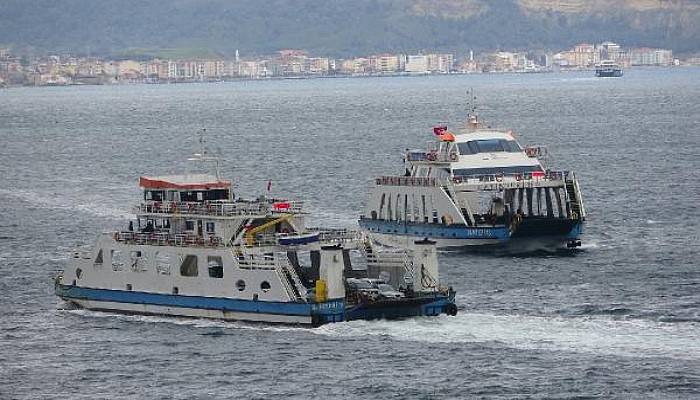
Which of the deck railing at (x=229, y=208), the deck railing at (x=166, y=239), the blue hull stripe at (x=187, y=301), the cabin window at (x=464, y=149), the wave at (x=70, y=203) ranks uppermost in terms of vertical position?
the cabin window at (x=464, y=149)

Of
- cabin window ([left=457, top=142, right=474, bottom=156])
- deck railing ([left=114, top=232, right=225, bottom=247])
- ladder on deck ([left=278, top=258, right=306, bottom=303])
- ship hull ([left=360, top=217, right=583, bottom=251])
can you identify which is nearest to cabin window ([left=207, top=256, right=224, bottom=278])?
deck railing ([left=114, top=232, right=225, bottom=247])

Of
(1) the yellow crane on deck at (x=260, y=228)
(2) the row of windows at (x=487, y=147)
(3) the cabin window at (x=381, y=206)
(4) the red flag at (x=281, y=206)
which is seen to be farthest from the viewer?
(3) the cabin window at (x=381, y=206)

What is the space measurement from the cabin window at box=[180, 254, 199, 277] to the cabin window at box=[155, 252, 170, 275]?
0.65 meters

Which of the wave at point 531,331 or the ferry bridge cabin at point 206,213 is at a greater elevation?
Result: the ferry bridge cabin at point 206,213

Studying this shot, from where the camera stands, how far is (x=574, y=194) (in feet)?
317

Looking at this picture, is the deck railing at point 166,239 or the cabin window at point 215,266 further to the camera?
the deck railing at point 166,239

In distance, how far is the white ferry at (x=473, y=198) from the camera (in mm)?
94562

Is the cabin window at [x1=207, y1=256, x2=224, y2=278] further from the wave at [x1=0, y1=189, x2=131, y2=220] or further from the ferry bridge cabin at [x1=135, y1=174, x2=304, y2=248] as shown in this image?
the wave at [x1=0, y1=189, x2=131, y2=220]

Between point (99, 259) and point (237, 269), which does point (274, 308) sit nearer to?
point (237, 269)

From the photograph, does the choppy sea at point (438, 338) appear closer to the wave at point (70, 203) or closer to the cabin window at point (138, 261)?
the wave at point (70, 203)

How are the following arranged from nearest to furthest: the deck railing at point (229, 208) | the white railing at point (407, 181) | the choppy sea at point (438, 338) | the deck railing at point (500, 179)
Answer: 1. the choppy sea at point (438, 338)
2. the deck railing at point (229, 208)
3. the deck railing at point (500, 179)
4. the white railing at point (407, 181)

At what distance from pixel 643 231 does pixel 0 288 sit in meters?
33.8

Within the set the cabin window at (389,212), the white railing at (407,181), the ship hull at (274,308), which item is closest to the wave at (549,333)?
the ship hull at (274,308)

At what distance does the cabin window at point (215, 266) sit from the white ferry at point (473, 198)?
24172 mm
